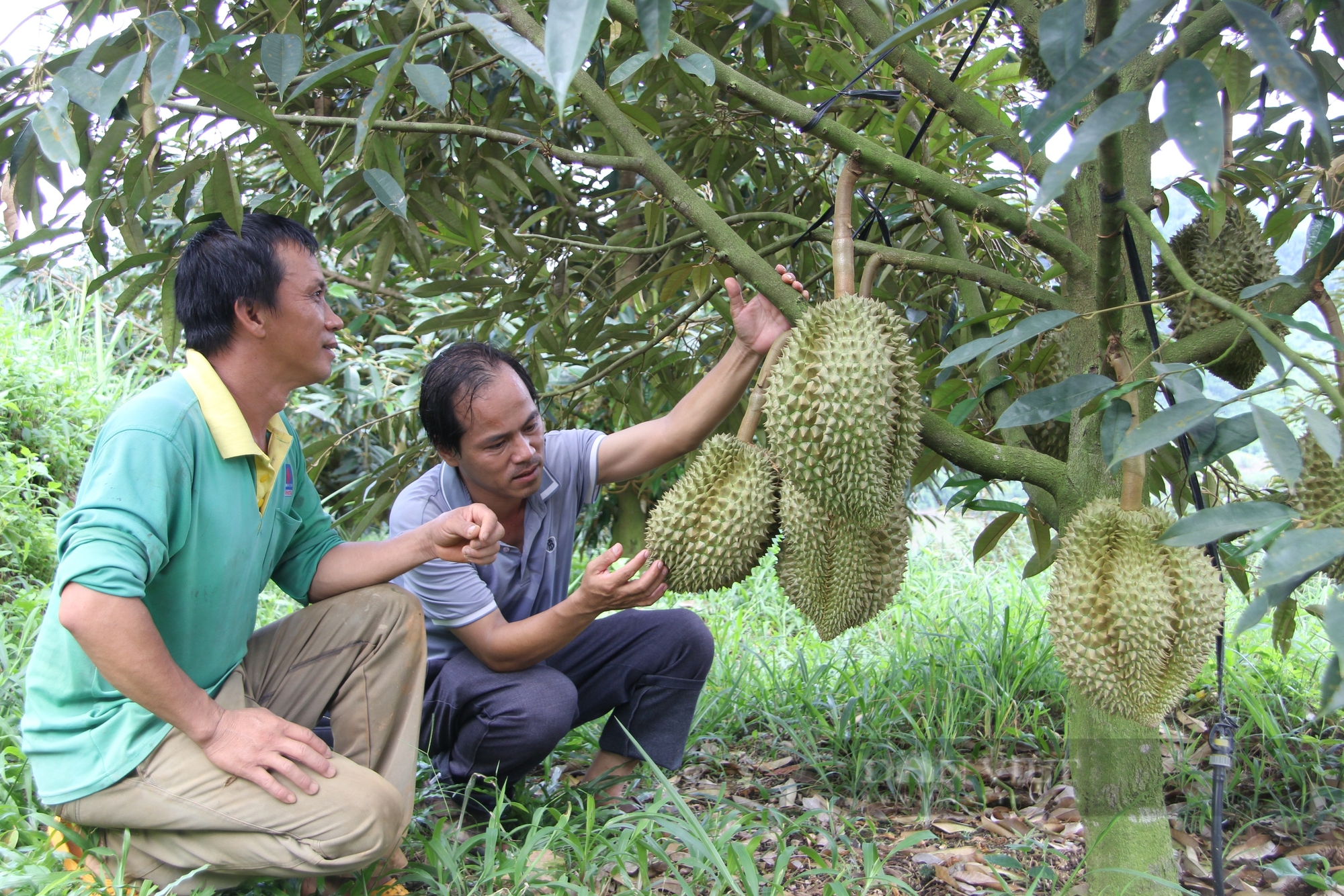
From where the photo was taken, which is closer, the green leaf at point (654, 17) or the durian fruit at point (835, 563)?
the green leaf at point (654, 17)

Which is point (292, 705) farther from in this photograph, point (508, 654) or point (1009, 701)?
point (1009, 701)

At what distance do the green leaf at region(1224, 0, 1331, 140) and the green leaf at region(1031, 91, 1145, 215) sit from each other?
0.08 meters

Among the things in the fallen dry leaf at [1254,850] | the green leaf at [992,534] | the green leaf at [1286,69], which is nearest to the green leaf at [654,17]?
the green leaf at [1286,69]

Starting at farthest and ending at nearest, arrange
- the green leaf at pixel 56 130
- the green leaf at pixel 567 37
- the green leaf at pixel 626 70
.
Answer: the green leaf at pixel 626 70
the green leaf at pixel 56 130
the green leaf at pixel 567 37

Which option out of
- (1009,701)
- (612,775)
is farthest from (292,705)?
(1009,701)

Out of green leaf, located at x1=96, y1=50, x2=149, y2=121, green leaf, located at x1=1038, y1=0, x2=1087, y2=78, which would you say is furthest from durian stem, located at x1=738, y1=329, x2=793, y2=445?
green leaf, located at x1=96, y1=50, x2=149, y2=121

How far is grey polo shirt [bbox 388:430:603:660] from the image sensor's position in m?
2.07

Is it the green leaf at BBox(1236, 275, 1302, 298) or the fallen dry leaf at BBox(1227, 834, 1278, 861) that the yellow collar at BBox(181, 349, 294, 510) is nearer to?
the green leaf at BBox(1236, 275, 1302, 298)

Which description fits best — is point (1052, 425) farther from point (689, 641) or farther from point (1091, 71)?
point (1091, 71)

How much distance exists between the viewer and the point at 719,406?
1965mm

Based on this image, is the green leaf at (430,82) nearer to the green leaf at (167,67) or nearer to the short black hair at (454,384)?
the green leaf at (167,67)

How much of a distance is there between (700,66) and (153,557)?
3.70ft

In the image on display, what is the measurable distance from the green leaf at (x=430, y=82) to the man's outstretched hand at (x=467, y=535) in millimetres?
826

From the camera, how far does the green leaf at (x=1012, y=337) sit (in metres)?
1.16
